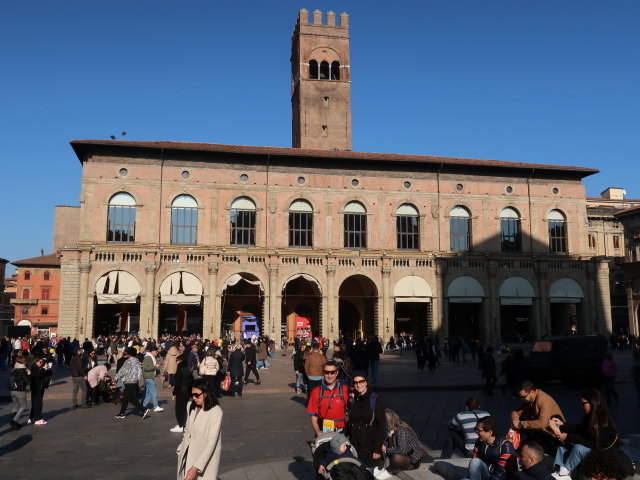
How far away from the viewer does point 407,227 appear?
1778 inches

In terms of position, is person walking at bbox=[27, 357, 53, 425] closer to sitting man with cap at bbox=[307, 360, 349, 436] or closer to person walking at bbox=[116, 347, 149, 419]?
person walking at bbox=[116, 347, 149, 419]

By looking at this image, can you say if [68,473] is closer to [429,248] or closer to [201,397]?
[201,397]

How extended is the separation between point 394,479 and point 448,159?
4007cm

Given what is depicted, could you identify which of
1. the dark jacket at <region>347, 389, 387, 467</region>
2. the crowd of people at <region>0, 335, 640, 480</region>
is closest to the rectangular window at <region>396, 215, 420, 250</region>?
the crowd of people at <region>0, 335, 640, 480</region>

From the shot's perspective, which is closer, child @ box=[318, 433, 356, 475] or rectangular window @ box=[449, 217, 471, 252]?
child @ box=[318, 433, 356, 475]

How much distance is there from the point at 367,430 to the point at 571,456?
264cm

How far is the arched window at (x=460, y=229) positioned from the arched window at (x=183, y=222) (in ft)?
63.5

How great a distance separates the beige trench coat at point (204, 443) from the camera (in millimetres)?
6117

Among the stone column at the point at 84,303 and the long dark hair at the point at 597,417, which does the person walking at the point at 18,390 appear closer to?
the long dark hair at the point at 597,417

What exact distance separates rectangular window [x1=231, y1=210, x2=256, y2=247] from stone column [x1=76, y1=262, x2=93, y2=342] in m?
10.1

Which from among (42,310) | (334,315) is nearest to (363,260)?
(334,315)

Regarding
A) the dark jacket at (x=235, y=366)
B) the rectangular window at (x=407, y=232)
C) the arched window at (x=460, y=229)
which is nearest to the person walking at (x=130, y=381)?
the dark jacket at (x=235, y=366)

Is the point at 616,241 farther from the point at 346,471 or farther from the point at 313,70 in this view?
the point at 346,471

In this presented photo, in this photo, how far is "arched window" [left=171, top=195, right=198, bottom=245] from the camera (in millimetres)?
41688
